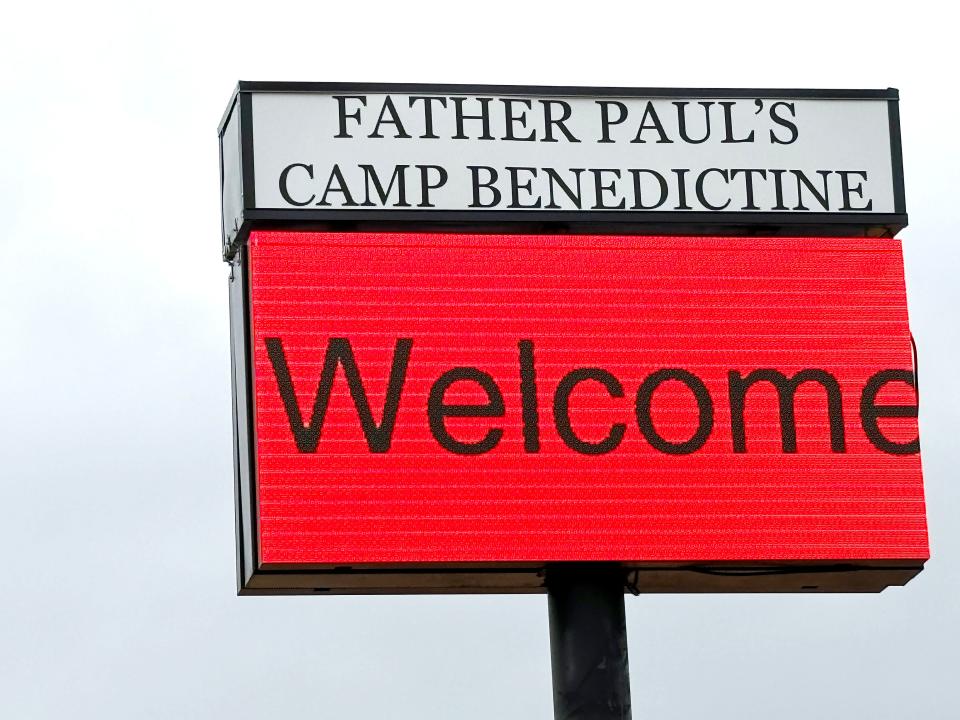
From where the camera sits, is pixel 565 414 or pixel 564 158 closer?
pixel 565 414

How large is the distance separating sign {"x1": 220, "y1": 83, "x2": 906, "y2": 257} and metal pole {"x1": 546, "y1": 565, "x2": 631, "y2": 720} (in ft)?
5.99

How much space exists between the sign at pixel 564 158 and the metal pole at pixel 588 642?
5.99ft

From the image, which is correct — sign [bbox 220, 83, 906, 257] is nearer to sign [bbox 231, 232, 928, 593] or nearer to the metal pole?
sign [bbox 231, 232, 928, 593]

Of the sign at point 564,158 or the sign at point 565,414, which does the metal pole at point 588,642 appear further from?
the sign at point 564,158

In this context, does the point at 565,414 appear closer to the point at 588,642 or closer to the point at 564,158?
the point at 588,642

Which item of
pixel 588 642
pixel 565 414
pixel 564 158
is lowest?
pixel 588 642

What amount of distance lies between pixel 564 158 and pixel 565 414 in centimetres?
141

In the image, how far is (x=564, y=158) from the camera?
14578 millimetres

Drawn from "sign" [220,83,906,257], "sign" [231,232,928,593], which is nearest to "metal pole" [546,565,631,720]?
"sign" [231,232,928,593]

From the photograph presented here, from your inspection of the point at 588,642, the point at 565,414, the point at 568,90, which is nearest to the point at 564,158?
the point at 568,90

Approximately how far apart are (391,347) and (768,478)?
6.46ft

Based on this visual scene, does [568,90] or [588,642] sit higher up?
[568,90]

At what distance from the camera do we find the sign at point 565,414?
13.7 meters

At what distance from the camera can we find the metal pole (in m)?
13.8
